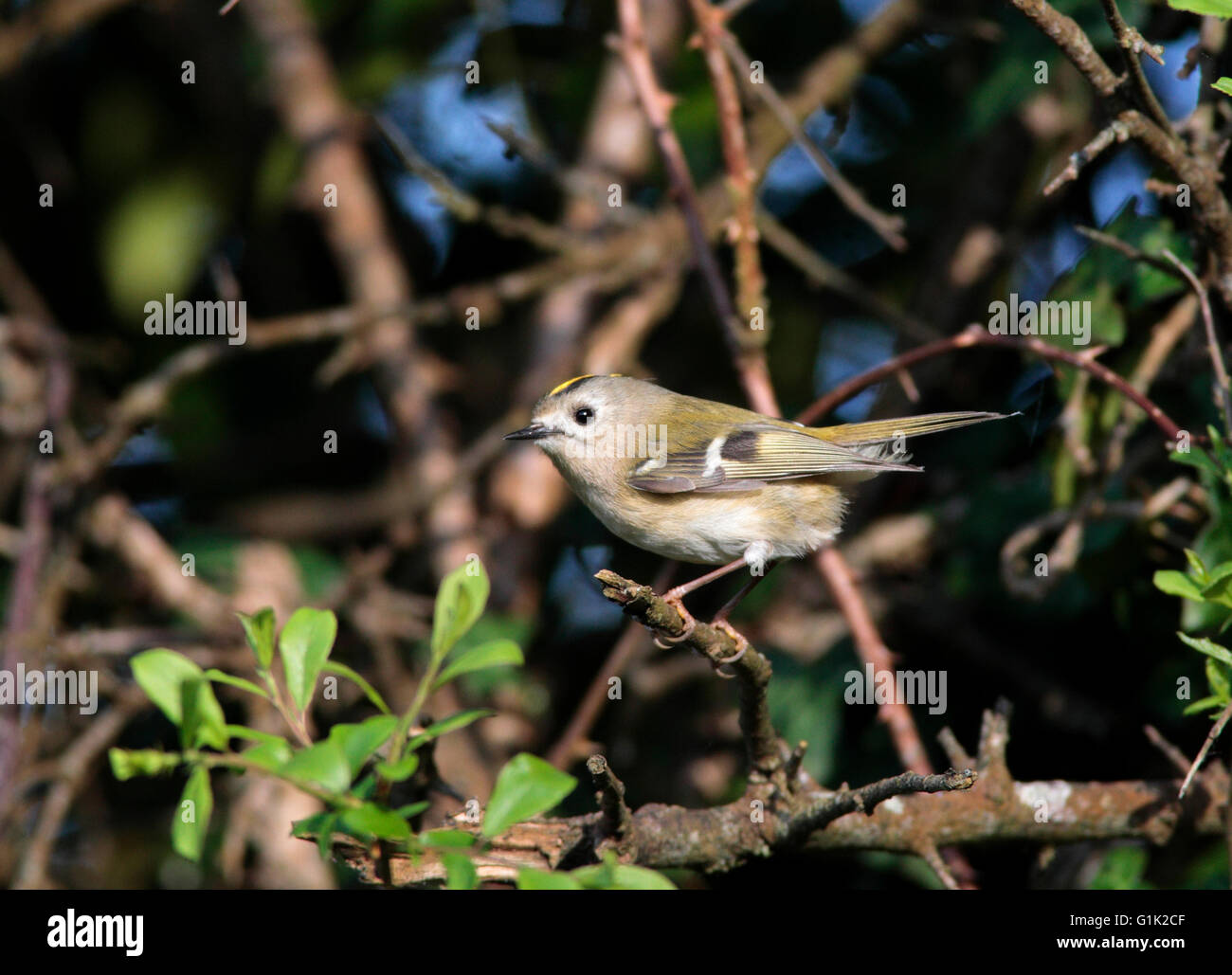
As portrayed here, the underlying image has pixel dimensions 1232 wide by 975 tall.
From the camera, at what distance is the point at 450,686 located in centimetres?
354

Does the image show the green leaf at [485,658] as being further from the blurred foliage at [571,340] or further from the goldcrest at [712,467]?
the blurred foliage at [571,340]

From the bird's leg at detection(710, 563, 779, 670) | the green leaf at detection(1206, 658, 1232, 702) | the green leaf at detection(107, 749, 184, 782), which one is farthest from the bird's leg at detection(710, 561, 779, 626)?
the green leaf at detection(107, 749, 184, 782)

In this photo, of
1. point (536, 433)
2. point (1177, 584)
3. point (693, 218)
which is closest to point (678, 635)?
point (1177, 584)

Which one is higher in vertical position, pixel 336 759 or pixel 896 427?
pixel 896 427

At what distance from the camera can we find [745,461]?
2.72 meters

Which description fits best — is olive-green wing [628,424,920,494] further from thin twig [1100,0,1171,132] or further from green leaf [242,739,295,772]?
green leaf [242,739,295,772]

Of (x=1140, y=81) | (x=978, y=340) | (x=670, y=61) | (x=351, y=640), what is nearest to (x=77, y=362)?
(x=351, y=640)

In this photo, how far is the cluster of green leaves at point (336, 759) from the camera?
1179 mm

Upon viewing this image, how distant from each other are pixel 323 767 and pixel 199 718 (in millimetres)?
192

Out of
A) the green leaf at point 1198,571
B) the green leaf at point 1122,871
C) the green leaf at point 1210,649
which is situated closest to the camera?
the green leaf at point 1210,649

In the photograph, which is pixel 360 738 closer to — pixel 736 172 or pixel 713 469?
pixel 713 469

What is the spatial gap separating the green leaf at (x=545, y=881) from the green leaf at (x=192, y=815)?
1.20 feet

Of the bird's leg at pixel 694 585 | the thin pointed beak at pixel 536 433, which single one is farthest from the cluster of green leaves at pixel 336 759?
the thin pointed beak at pixel 536 433

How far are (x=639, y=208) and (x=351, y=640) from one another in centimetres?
175
